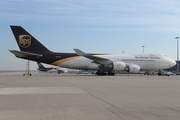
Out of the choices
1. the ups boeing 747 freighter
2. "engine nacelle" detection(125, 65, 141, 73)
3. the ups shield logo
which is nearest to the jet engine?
the ups boeing 747 freighter

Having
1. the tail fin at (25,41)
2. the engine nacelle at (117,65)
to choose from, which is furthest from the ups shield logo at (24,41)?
the engine nacelle at (117,65)

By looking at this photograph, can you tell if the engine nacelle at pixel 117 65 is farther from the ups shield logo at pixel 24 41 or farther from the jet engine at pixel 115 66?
the ups shield logo at pixel 24 41

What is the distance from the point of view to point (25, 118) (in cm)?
618

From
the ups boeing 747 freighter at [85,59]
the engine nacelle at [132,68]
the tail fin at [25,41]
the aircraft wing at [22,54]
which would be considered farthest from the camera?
the engine nacelle at [132,68]

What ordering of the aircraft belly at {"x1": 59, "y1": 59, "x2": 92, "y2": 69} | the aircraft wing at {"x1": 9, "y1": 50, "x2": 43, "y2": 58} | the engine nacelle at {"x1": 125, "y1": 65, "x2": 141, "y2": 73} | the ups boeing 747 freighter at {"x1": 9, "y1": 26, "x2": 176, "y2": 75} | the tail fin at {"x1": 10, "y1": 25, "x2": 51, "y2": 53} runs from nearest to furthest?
1. the aircraft wing at {"x1": 9, "y1": 50, "x2": 43, "y2": 58}
2. the tail fin at {"x1": 10, "y1": 25, "x2": 51, "y2": 53}
3. the ups boeing 747 freighter at {"x1": 9, "y1": 26, "x2": 176, "y2": 75}
4. the aircraft belly at {"x1": 59, "y1": 59, "x2": 92, "y2": 69}
5. the engine nacelle at {"x1": 125, "y1": 65, "x2": 141, "y2": 73}

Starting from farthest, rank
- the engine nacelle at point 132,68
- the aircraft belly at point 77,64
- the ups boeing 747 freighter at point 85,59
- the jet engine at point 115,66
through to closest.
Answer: the engine nacelle at point 132,68 < the aircraft belly at point 77,64 < the jet engine at point 115,66 < the ups boeing 747 freighter at point 85,59

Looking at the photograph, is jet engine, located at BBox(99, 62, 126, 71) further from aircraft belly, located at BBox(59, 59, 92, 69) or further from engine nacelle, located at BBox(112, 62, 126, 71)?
aircraft belly, located at BBox(59, 59, 92, 69)

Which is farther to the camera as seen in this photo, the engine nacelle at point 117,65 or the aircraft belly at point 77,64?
the aircraft belly at point 77,64

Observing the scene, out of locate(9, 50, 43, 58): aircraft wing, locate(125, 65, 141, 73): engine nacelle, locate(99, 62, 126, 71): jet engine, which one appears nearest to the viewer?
locate(9, 50, 43, 58): aircraft wing

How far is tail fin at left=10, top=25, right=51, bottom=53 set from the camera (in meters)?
35.5

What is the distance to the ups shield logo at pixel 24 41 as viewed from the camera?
35.8m

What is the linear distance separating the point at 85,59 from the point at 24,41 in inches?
373

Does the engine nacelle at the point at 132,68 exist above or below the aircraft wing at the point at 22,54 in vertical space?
below

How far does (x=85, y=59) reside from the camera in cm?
3831
